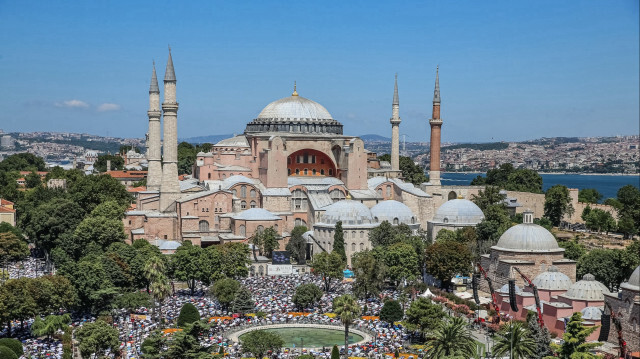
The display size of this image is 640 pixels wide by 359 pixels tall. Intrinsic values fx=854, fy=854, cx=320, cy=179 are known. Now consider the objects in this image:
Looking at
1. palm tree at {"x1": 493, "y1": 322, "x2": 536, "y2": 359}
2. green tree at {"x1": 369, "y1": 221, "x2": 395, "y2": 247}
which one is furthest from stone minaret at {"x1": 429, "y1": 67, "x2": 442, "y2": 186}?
palm tree at {"x1": 493, "y1": 322, "x2": 536, "y2": 359}

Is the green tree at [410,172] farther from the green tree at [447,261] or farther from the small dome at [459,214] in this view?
the green tree at [447,261]

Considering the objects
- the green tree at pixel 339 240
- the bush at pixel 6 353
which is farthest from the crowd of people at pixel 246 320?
the green tree at pixel 339 240

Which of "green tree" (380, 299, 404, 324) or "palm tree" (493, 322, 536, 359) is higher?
"palm tree" (493, 322, 536, 359)

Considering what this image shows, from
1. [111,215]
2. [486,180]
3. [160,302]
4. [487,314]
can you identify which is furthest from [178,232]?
[486,180]

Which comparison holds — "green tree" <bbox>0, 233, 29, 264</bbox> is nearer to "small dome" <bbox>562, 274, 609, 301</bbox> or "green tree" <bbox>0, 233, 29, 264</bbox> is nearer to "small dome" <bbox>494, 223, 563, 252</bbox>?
"small dome" <bbox>494, 223, 563, 252</bbox>

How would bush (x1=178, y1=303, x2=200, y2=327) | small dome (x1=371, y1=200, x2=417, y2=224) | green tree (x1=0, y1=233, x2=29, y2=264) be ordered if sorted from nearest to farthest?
bush (x1=178, y1=303, x2=200, y2=327), green tree (x1=0, y1=233, x2=29, y2=264), small dome (x1=371, y1=200, x2=417, y2=224)

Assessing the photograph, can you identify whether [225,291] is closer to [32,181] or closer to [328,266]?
[328,266]

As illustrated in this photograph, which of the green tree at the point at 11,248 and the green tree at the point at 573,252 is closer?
the green tree at the point at 573,252
